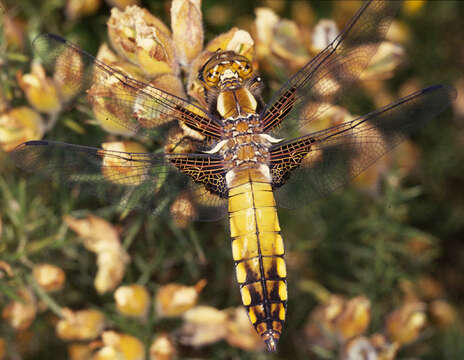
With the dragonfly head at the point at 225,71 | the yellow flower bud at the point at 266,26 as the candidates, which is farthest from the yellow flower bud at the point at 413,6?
the dragonfly head at the point at 225,71

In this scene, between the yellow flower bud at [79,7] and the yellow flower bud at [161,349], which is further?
the yellow flower bud at [79,7]

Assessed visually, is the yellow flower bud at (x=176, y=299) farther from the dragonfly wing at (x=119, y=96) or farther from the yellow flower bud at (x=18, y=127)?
the yellow flower bud at (x=18, y=127)

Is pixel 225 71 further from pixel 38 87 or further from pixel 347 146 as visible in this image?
pixel 38 87

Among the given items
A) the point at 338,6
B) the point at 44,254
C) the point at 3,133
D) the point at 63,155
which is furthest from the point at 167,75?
the point at 338,6

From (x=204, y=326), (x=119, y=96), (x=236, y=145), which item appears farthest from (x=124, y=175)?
(x=204, y=326)

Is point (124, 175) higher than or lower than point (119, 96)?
lower

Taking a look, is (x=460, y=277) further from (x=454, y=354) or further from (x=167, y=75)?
(x=167, y=75)
